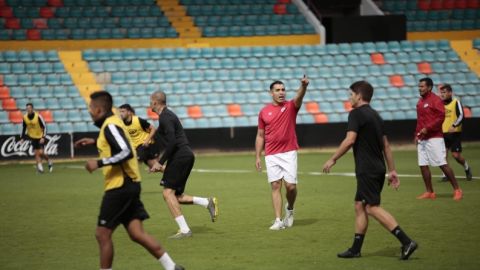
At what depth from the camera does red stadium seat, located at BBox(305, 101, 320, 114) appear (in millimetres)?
33594

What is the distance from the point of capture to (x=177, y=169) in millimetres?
12391

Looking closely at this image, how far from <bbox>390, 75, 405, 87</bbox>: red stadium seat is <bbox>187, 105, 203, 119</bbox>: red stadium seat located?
8088mm

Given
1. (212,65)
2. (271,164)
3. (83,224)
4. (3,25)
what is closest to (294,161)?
(271,164)

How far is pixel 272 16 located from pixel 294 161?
2556cm

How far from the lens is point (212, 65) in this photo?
35.0 m

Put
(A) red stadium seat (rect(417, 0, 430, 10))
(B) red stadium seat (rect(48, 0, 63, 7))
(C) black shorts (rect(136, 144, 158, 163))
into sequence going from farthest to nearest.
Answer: (A) red stadium seat (rect(417, 0, 430, 10)), (B) red stadium seat (rect(48, 0, 63, 7)), (C) black shorts (rect(136, 144, 158, 163))

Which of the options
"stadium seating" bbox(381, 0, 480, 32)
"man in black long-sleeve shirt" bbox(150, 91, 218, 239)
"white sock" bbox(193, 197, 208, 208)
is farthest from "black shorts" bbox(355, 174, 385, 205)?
A: "stadium seating" bbox(381, 0, 480, 32)

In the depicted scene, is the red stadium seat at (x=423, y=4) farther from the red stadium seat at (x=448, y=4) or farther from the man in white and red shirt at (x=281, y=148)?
the man in white and red shirt at (x=281, y=148)

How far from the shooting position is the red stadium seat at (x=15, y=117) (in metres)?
30.9

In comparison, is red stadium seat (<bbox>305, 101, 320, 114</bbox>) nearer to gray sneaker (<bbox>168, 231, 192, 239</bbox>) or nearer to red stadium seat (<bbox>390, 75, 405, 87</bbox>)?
red stadium seat (<bbox>390, 75, 405, 87</bbox>)

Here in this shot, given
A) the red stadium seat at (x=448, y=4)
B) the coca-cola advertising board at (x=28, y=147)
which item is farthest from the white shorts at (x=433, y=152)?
the red stadium seat at (x=448, y=4)

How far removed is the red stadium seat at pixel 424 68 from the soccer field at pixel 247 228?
1473cm

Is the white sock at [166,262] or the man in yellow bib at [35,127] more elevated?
the white sock at [166,262]

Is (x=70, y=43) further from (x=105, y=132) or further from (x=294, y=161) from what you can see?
(x=105, y=132)
